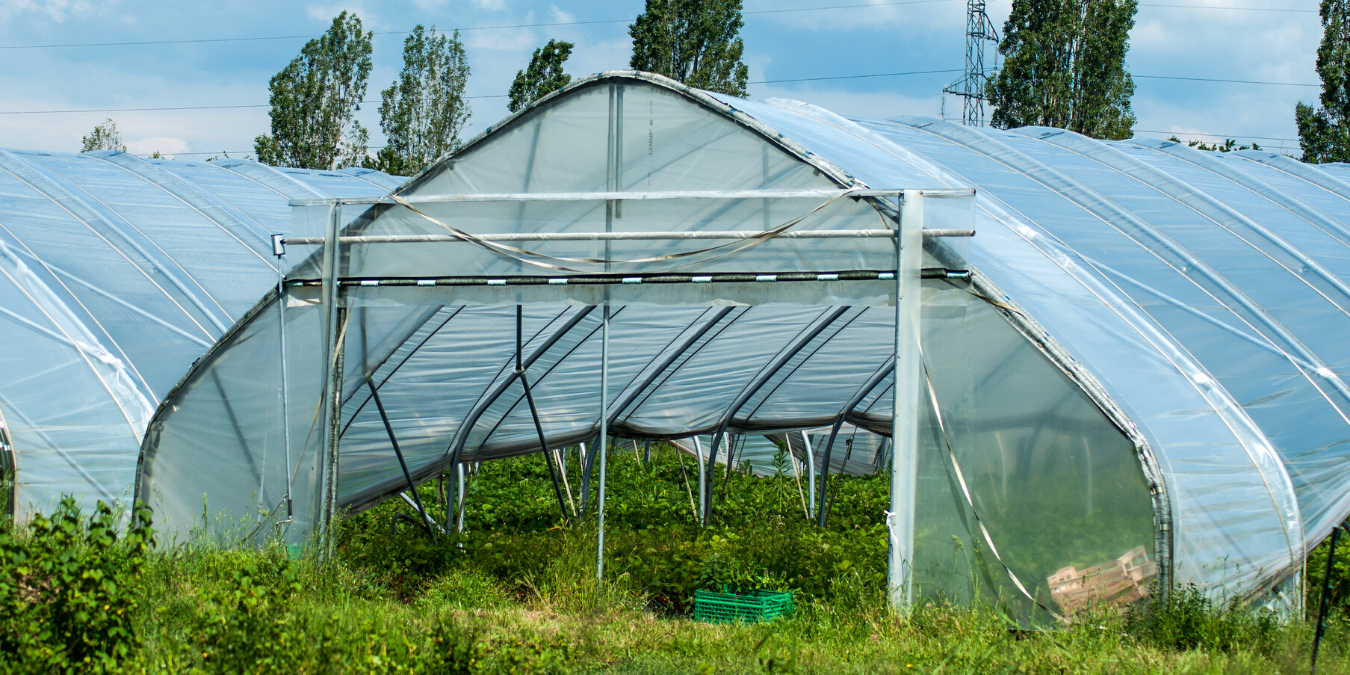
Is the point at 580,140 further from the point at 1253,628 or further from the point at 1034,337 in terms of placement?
the point at 1253,628

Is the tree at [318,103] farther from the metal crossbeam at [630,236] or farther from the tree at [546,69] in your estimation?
the metal crossbeam at [630,236]

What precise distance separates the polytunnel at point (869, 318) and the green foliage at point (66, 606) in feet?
8.43

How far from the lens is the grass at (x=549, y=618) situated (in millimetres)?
5219

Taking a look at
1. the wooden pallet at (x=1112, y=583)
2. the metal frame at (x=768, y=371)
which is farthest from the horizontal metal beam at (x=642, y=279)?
the metal frame at (x=768, y=371)

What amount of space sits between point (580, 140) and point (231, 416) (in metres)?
3.36

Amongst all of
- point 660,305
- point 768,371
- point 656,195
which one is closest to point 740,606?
point 660,305

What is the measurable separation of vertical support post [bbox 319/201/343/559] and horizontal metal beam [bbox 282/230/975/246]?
0.13 meters

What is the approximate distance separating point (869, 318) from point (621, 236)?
13.4 feet

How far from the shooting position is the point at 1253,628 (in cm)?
624

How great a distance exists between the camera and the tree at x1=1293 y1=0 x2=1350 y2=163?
23.9 m

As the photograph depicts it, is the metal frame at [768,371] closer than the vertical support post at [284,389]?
No

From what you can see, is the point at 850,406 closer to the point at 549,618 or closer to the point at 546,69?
the point at 549,618

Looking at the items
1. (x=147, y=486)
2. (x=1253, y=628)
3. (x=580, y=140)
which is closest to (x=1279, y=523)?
(x=1253, y=628)

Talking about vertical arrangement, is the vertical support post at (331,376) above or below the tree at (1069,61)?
below
